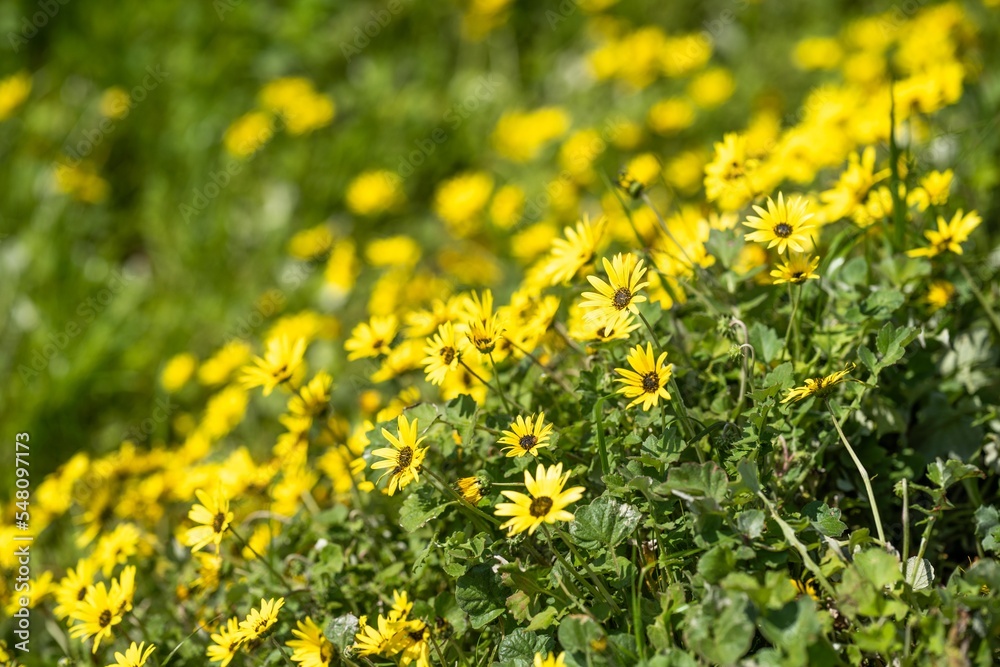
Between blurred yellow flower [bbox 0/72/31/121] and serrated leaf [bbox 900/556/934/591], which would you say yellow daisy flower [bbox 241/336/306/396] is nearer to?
serrated leaf [bbox 900/556/934/591]

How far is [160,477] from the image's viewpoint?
2.83 metres

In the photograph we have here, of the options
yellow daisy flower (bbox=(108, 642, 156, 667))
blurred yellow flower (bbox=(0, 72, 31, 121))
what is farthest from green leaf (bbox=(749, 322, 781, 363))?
blurred yellow flower (bbox=(0, 72, 31, 121))

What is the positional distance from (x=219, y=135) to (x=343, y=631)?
→ 3.83m

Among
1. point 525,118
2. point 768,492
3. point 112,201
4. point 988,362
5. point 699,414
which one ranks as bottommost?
point 768,492

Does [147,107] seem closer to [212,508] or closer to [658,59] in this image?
[658,59]

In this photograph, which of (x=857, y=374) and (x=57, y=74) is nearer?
(x=857, y=374)

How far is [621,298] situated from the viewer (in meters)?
1.77

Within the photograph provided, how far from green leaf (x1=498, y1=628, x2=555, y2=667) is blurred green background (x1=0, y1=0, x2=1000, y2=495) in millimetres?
2452

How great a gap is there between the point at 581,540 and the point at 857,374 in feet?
2.72

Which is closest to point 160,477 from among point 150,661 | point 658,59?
point 150,661

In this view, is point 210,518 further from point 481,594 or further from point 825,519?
point 825,519

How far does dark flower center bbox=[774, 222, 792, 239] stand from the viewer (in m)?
1.84

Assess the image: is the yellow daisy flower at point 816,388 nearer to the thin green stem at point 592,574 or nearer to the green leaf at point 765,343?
the green leaf at point 765,343

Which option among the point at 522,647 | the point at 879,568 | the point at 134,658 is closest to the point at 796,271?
the point at 879,568
